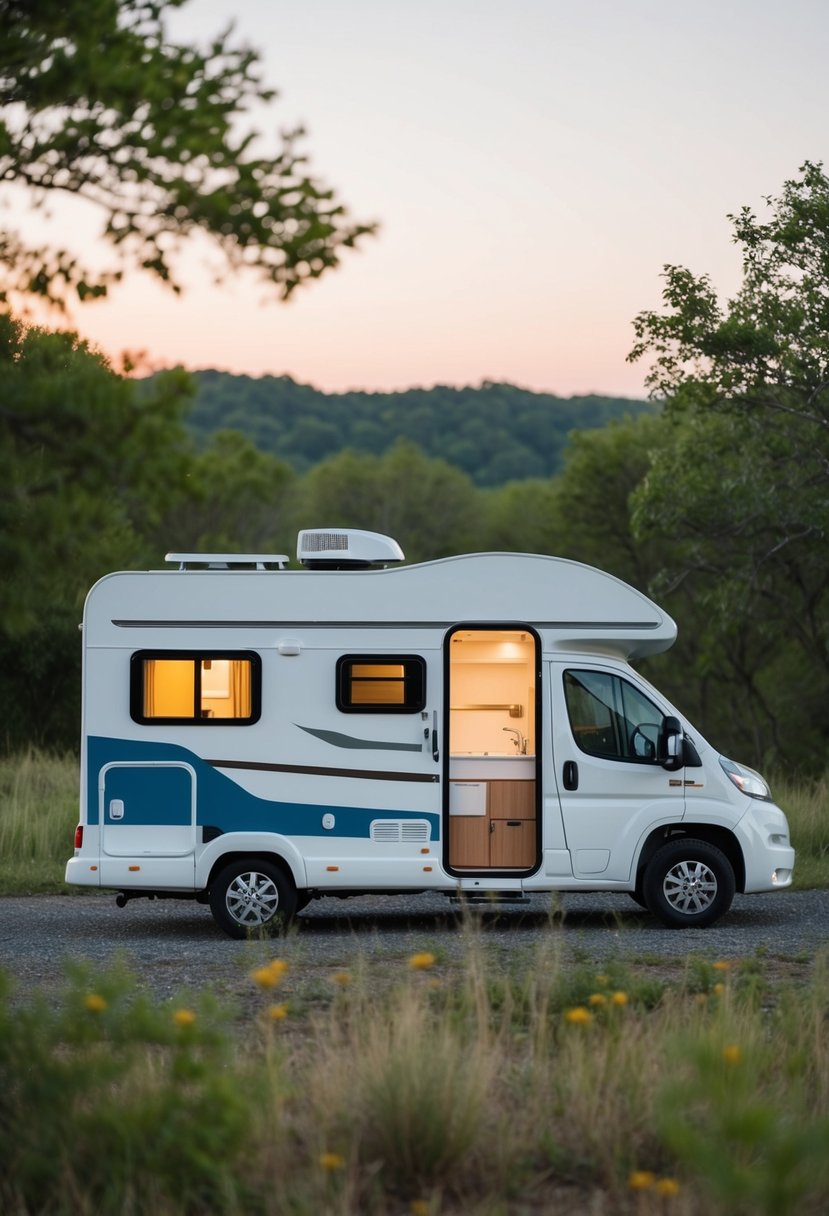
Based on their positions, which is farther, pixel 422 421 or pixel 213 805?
pixel 422 421

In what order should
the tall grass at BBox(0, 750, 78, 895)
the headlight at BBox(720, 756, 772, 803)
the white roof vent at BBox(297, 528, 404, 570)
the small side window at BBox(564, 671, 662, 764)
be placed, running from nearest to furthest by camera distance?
the small side window at BBox(564, 671, 662, 764) < the headlight at BBox(720, 756, 772, 803) < the white roof vent at BBox(297, 528, 404, 570) < the tall grass at BBox(0, 750, 78, 895)

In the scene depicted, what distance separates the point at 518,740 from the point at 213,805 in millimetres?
2377

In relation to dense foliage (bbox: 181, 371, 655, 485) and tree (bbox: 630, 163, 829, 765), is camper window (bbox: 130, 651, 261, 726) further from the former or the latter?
dense foliage (bbox: 181, 371, 655, 485)

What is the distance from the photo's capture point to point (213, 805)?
10.8 meters

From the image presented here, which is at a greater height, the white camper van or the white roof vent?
the white roof vent

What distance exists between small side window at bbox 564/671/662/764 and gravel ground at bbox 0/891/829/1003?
3.90ft

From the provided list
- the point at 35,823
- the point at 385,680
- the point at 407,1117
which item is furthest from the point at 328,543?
the point at 407,1117

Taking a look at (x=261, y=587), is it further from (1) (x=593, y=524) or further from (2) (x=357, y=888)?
(1) (x=593, y=524)

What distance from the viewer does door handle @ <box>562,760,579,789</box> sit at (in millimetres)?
10977

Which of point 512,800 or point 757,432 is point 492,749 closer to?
point 512,800

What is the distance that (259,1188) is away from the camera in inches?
185

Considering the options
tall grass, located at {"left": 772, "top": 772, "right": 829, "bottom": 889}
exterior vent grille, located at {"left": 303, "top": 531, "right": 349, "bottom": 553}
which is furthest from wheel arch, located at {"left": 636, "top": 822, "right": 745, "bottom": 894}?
exterior vent grille, located at {"left": 303, "top": 531, "right": 349, "bottom": 553}

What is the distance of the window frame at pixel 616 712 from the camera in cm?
1103

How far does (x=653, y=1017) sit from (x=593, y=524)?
30.2 m
